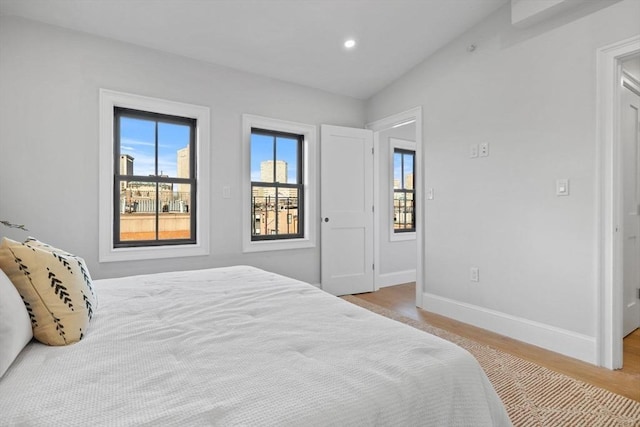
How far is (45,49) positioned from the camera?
8.90ft

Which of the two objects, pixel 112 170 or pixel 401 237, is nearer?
pixel 112 170

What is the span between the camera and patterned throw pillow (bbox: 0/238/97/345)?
1132mm

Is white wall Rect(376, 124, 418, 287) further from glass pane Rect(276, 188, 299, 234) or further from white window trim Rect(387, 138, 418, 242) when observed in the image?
→ glass pane Rect(276, 188, 299, 234)

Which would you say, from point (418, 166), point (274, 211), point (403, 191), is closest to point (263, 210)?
point (274, 211)


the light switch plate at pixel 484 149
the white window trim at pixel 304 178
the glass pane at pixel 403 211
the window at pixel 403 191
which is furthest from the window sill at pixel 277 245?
the light switch plate at pixel 484 149

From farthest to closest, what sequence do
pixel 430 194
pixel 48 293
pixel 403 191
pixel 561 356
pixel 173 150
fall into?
pixel 403 191, pixel 430 194, pixel 173 150, pixel 561 356, pixel 48 293

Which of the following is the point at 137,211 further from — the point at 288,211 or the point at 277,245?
the point at 288,211

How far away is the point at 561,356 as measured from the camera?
2570 millimetres

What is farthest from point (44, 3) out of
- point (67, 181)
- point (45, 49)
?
point (67, 181)

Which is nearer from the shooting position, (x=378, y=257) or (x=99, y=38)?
(x=99, y=38)

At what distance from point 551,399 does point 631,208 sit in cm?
199

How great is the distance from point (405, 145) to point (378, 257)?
1.79m

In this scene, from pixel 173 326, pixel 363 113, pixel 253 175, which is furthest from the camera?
pixel 363 113

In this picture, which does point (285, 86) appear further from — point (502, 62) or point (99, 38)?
point (502, 62)
